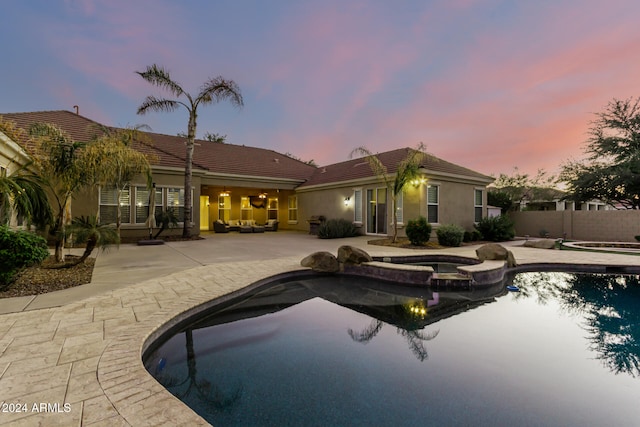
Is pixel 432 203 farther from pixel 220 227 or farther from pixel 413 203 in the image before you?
pixel 220 227

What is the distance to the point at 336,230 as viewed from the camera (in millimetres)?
14453

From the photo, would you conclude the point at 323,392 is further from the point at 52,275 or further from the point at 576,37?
the point at 576,37

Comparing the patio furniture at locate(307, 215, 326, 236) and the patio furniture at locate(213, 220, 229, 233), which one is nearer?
the patio furniture at locate(307, 215, 326, 236)

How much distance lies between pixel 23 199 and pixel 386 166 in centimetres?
1307

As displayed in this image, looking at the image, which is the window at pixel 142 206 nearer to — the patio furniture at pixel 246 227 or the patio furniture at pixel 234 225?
the patio furniture at pixel 246 227

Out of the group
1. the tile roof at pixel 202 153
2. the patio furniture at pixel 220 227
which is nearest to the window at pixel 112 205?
the tile roof at pixel 202 153

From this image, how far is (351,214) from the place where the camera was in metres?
16.0

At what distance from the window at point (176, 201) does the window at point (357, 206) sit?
862 centimetres

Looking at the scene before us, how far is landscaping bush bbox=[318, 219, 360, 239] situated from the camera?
1436 cm

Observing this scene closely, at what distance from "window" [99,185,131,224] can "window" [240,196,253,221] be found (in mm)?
8800

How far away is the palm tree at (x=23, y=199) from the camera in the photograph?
496 cm

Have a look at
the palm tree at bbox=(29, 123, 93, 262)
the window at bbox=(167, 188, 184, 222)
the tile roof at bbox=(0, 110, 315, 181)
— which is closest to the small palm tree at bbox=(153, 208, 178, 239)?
the window at bbox=(167, 188, 184, 222)

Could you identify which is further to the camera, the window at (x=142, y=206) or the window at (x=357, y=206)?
the window at (x=357, y=206)

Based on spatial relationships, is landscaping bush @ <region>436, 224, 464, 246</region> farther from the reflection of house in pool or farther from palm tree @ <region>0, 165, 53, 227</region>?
palm tree @ <region>0, 165, 53, 227</region>
